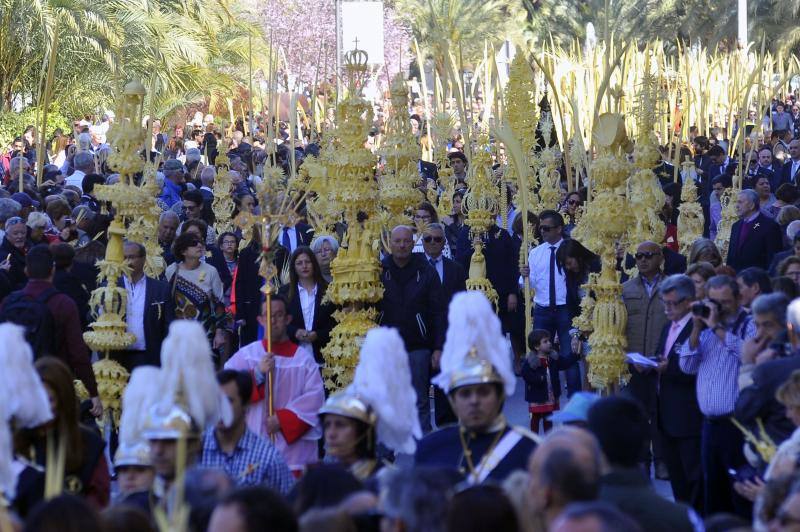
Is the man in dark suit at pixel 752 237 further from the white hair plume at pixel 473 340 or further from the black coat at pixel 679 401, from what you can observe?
the white hair plume at pixel 473 340

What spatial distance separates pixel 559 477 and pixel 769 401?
2.59 metres

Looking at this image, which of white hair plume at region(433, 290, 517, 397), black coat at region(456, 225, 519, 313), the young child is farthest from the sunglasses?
white hair plume at region(433, 290, 517, 397)

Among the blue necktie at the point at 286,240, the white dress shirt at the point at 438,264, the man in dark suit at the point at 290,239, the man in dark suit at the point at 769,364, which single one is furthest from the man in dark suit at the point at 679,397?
the blue necktie at the point at 286,240

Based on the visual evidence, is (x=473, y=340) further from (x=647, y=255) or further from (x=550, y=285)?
(x=550, y=285)

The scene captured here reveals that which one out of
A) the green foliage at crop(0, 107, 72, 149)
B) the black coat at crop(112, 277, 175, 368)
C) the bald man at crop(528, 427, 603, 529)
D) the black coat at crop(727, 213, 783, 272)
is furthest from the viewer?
the green foliage at crop(0, 107, 72, 149)

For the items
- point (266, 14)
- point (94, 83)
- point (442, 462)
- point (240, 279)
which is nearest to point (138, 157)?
point (240, 279)

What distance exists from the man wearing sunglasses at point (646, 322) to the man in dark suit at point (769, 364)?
219 cm

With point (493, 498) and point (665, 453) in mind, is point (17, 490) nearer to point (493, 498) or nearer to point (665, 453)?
point (493, 498)

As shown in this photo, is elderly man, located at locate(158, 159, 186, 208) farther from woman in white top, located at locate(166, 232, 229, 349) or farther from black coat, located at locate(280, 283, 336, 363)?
black coat, located at locate(280, 283, 336, 363)

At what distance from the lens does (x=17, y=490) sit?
629 cm

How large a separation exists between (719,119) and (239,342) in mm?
20590

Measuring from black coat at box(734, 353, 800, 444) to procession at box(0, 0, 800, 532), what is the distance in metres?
0.02

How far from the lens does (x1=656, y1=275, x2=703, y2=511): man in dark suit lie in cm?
941

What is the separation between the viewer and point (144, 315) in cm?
1118
